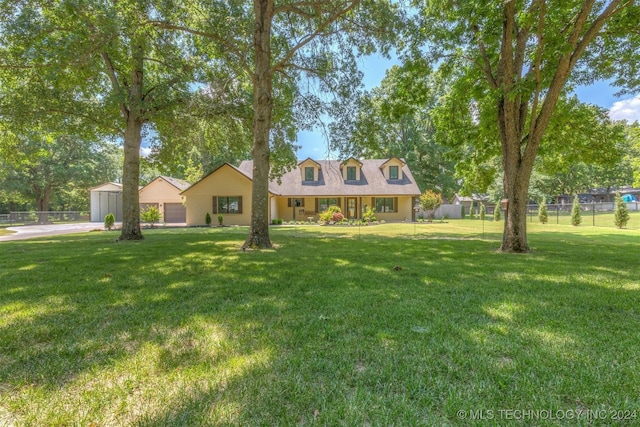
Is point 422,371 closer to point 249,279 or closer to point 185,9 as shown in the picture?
point 249,279

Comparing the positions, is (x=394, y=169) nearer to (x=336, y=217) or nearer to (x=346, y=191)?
(x=346, y=191)

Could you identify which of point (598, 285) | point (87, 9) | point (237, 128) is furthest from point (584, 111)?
point (87, 9)

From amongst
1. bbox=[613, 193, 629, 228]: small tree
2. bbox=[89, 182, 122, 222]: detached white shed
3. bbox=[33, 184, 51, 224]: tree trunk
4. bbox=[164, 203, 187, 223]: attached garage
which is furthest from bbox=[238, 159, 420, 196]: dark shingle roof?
bbox=[33, 184, 51, 224]: tree trunk

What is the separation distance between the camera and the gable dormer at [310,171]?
25.3 metres

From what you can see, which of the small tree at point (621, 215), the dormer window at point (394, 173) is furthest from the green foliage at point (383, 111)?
the small tree at point (621, 215)

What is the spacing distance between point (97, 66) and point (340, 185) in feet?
59.5

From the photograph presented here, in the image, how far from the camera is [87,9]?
6863 mm

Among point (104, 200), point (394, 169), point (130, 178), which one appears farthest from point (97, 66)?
point (104, 200)

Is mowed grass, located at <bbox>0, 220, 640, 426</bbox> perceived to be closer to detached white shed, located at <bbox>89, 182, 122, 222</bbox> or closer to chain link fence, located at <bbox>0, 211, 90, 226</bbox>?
detached white shed, located at <bbox>89, 182, 122, 222</bbox>

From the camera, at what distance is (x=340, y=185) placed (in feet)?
82.2

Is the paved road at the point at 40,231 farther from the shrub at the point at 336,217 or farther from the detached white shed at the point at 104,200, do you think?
the shrub at the point at 336,217

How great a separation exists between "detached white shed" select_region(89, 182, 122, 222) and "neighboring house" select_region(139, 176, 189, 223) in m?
6.28

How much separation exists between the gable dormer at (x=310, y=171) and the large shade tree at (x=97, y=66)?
13.8m

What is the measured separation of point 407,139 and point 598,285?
30313mm
